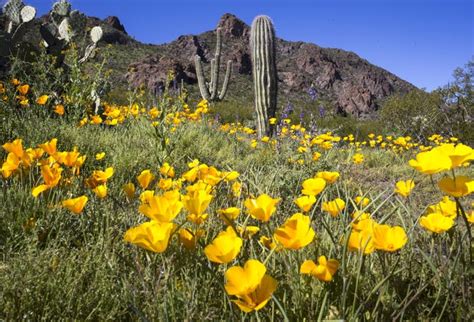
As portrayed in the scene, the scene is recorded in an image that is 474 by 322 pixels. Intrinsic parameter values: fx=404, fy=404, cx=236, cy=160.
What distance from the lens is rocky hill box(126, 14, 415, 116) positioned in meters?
35.6

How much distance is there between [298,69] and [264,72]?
50.6 meters

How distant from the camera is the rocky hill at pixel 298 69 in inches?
1403

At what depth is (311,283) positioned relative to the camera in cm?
122

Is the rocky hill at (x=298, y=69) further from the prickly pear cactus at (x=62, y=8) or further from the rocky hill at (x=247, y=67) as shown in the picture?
the prickly pear cactus at (x=62, y=8)

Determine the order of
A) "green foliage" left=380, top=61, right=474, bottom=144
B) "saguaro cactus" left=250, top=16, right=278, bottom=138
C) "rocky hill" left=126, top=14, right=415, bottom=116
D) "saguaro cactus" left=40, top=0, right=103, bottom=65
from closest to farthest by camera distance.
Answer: "saguaro cactus" left=40, top=0, right=103, bottom=65 < "saguaro cactus" left=250, top=16, right=278, bottom=138 < "green foliage" left=380, top=61, right=474, bottom=144 < "rocky hill" left=126, top=14, right=415, bottom=116

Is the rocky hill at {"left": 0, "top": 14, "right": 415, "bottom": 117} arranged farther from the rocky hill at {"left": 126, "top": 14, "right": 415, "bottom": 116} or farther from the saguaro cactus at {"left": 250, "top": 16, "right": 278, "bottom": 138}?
the saguaro cactus at {"left": 250, "top": 16, "right": 278, "bottom": 138}

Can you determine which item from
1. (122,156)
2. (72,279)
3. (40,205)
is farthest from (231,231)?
(122,156)

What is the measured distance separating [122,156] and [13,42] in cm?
358

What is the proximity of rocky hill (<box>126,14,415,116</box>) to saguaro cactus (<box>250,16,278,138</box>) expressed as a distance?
2254 centimetres

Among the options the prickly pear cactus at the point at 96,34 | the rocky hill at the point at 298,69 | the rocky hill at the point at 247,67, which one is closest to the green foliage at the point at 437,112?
the prickly pear cactus at the point at 96,34

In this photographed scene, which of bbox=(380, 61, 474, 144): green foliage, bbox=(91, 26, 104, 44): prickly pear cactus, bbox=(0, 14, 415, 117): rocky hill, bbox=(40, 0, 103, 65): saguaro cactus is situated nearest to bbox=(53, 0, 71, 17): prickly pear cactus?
bbox=(40, 0, 103, 65): saguaro cactus

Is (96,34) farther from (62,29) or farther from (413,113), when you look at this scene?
(413,113)

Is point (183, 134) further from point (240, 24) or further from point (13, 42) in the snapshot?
point (240, 24)

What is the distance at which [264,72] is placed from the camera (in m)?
8.38
